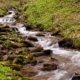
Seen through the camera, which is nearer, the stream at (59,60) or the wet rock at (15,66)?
the stream at (59,60)

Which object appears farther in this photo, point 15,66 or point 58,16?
point 58,16

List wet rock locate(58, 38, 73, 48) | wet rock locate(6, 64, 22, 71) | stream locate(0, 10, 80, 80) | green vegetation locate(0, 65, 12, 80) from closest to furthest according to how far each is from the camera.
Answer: green vegetation locate(0, 65, 12, 80) → stream locate(0, 10, 80, 80) → wet rock locate(6, 64, 22, 71) → wet rock locate(58, 38, 73, 48)

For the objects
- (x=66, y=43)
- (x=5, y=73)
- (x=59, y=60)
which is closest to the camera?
(x=5, y=73)

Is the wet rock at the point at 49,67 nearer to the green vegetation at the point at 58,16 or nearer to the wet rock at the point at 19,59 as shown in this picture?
the wet rock at the point at 19,59

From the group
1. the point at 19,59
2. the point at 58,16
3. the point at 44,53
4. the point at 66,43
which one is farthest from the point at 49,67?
the point at 58,16

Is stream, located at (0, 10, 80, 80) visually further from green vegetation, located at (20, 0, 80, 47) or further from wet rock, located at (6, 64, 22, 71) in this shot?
green vegetation, located at (20, 0, 80, 47)

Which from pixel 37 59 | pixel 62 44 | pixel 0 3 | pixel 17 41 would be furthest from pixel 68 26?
pixel 0 3

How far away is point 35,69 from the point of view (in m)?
13.2

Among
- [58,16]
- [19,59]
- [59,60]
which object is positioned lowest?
[59,60]

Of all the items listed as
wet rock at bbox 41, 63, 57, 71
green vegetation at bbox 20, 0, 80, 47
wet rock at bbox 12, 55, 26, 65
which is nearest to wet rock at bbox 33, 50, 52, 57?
wet rock at bbox 12, 55, 26, 65

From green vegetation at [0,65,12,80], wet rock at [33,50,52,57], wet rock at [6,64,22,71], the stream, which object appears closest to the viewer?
green vegetation at [0,65,12,80]

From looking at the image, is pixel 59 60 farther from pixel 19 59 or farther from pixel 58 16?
pixel 58 16

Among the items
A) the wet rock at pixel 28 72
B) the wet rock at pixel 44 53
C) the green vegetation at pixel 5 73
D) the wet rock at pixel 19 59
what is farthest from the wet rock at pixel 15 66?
the wet rock at pixel 44 53

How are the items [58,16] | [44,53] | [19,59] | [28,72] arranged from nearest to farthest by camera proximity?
[28,72] < [19,59] < [44,53] < [58,16]
